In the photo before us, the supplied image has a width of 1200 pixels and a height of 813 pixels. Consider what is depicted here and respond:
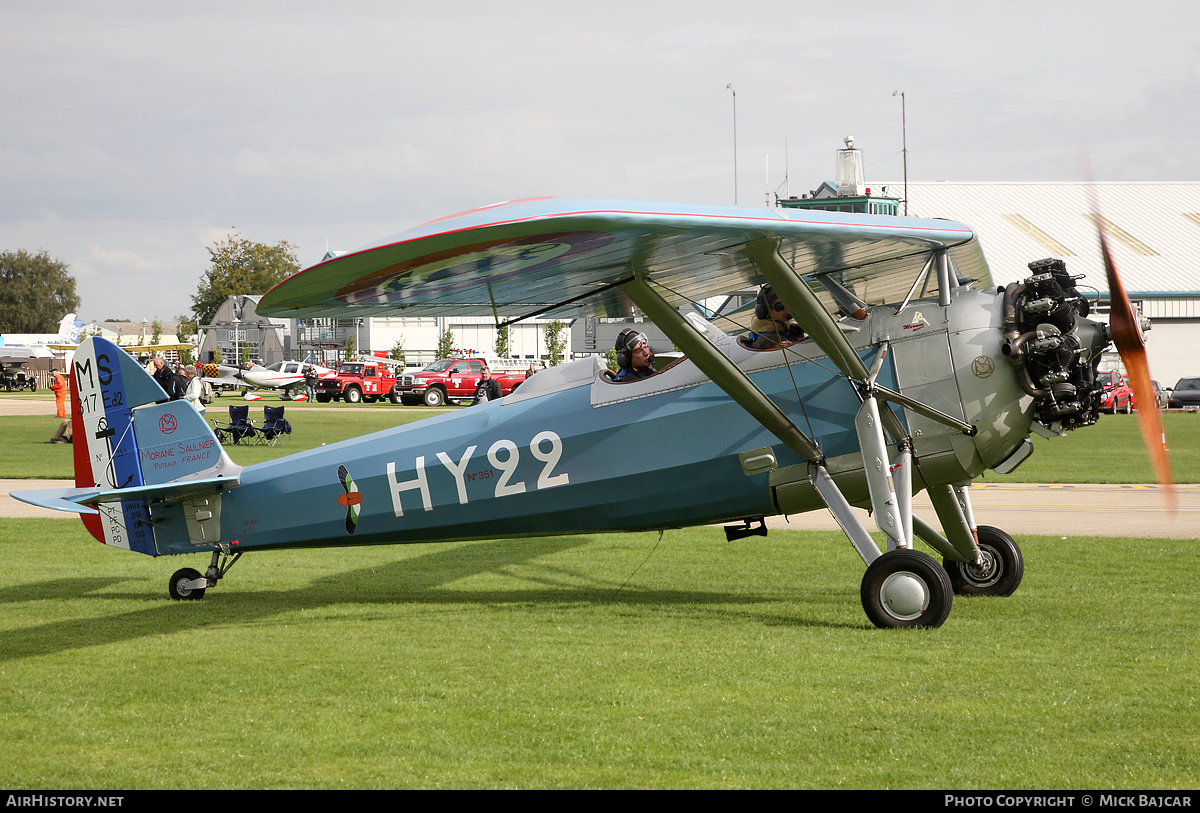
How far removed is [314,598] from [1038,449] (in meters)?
21.4

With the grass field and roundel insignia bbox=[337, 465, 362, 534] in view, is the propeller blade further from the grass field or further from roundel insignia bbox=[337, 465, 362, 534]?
roundel insignia bbox=[337, 465, 362, 534]

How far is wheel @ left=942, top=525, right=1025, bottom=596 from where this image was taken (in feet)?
28.7

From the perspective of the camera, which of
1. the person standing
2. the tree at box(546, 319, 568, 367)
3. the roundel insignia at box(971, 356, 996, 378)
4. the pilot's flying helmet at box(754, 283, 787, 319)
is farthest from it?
the tree at box(546, 319, 568, 367)

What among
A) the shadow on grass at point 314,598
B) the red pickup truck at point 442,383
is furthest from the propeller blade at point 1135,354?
the red pickup truck at point 442,383

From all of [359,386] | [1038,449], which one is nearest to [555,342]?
[359,386]

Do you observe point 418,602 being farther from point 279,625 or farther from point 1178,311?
point 1178,311

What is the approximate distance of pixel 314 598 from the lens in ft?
30.9

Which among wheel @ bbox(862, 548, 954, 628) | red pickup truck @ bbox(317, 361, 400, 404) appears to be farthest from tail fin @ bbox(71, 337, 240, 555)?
red pickup truck @ bbox(317, 361, 400, 404)

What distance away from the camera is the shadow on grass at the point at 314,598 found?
7867 millimetres

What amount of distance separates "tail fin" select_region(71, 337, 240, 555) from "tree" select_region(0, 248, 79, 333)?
14972 cm

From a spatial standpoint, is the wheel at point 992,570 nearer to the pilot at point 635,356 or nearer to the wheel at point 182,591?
the pilot at point 635,356

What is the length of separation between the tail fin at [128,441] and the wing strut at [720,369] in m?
4.25
